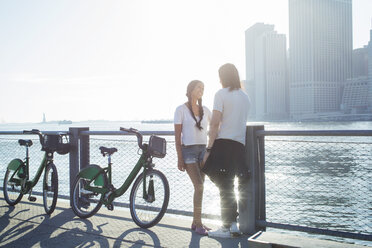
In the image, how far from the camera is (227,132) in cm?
423

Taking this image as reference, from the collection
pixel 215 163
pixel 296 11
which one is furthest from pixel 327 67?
pixel 215 163

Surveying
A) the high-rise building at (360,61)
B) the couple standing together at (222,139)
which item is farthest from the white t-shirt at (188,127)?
the high-rise building at (360,61)

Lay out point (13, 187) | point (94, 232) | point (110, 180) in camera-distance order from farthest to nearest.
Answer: point (13, 187) → point (110, 180) → point (94, 232)

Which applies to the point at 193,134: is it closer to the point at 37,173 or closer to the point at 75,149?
the point at 75,149

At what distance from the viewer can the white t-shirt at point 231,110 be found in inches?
165

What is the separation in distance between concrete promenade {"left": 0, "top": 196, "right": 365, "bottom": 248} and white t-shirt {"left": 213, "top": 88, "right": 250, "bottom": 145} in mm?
1110

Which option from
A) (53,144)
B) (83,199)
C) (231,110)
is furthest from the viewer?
(53,144)

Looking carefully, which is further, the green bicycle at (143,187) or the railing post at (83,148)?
the railing post at (83,148)

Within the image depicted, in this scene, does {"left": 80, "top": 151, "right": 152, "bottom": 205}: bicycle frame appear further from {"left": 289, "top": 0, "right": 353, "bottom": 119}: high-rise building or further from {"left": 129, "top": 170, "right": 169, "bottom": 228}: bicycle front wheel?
{"left": 289, "top": 0, "right": 353, "bottom": 119}: high-rise building

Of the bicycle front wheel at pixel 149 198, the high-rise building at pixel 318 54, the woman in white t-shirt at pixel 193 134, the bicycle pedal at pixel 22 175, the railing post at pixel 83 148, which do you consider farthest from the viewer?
the high-rise building at pixel 318 54

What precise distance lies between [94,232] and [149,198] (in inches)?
29.9

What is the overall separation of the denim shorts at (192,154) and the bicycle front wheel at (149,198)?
1.42ft

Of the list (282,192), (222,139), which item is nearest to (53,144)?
(222,139)

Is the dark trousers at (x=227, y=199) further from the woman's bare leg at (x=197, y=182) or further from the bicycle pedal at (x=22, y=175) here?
the bicycle pedal at (x=22, y=175)
